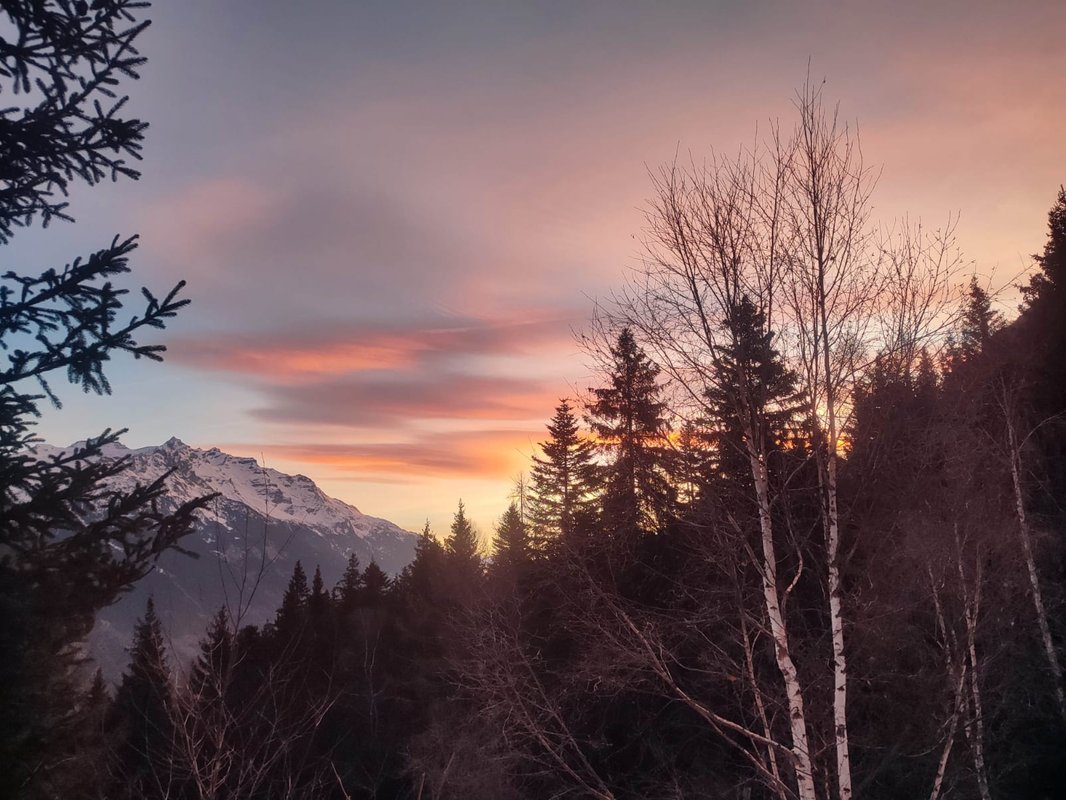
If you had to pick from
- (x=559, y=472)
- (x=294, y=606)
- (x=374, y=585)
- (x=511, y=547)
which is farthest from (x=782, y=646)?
(x=294, y=606)

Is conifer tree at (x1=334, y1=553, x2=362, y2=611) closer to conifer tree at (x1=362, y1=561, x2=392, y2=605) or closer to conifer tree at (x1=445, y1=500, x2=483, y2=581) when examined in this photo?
conifer tree at (x1=362, y1=561, x2=392, y2=605)

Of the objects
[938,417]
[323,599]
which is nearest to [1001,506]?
[938,417]

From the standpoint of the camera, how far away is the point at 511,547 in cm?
3662

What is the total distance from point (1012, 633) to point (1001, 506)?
10.4 ft

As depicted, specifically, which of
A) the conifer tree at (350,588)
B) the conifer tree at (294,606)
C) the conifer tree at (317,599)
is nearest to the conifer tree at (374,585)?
the conifer tree at (350,588)

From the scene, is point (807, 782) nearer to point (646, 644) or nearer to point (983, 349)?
point (646, 644)

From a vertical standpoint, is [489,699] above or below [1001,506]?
below

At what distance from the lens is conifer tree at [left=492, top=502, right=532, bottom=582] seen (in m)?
27.2

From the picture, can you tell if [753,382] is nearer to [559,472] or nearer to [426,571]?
[559,472]

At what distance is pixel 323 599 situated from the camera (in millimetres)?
41875

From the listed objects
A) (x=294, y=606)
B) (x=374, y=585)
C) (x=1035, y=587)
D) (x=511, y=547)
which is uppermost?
(x=511, y=547)

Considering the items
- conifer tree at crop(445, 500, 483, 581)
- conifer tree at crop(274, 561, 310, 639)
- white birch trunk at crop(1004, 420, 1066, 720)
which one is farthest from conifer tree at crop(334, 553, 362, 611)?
white birch trunk at crop(1004, 420, 1066, 720)

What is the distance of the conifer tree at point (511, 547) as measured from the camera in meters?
27.2

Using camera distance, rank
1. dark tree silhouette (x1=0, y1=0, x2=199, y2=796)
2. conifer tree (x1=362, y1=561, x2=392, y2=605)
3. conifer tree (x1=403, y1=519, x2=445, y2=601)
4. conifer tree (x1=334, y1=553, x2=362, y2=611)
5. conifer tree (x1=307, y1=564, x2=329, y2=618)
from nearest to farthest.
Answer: dark tree silhouette (x1=0, y1=0, x2=199, y2=796)
conifer tree (x1=403, y1=519, x2=445, y2=601)
conifer tree (x1=307, y1=564, x2=329, y2=618)
conifer tree (x1=362, y1=561, x2=392, y2=605)
conifer tree (x1=334, y1=553, x2=362, y2=611)
